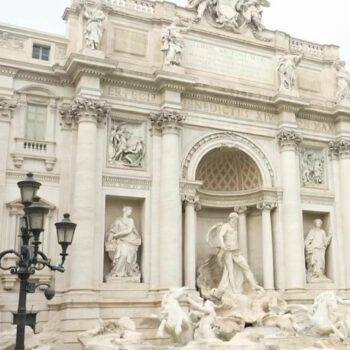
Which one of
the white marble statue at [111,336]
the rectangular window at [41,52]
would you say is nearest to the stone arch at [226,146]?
the white marble statue at [111,336]

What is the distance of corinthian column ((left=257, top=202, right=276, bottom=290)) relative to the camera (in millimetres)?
20531

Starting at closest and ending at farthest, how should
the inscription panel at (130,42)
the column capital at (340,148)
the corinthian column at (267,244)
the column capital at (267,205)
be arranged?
1. the inscription panel at (130,42)
2. the corinthian column at (267,244)
3. the column capital at (267,205)
4. the column capital at (340,148)

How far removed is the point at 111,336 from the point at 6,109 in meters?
8.49

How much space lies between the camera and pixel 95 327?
53.2 ft

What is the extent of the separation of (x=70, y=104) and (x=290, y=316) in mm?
10504

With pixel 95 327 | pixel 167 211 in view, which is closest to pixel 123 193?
pixel 167 211

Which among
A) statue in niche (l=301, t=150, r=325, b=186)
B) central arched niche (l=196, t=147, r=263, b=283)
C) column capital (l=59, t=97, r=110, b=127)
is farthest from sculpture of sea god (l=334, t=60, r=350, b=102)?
column capital (l=59, t=97, r=110, b=127)

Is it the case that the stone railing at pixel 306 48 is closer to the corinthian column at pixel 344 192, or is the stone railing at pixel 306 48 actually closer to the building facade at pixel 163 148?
the building facade at pixel 163 148

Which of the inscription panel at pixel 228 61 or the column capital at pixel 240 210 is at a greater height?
the inscription panel at pixel 228 61

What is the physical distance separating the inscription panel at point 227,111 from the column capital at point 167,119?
0.93 metres

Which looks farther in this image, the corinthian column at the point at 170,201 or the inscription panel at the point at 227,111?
the inscription panel at the point at 227,111

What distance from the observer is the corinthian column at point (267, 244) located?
808 inches

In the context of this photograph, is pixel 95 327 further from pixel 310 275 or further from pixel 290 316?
pixel 310 275

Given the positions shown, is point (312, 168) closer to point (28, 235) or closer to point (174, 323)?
point (174, 323)
